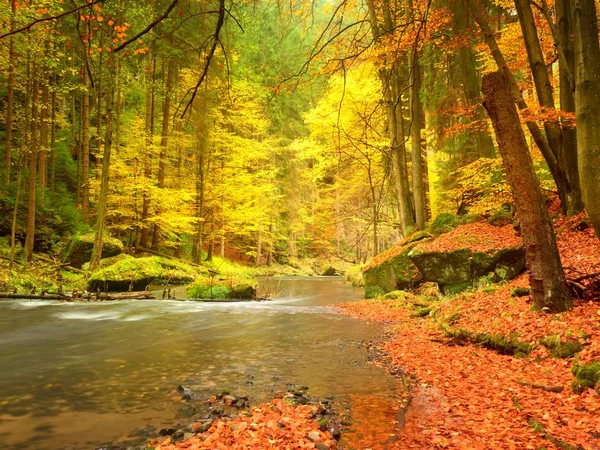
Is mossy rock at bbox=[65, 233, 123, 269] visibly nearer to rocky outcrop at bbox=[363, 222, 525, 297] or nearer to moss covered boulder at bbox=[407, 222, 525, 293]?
rocky outcrop at bbox=[363, 222, 525, 297]

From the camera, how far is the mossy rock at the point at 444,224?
13.8 metres

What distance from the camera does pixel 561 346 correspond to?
17.2ft

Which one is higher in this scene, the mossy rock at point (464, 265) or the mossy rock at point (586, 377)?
the mossy rock at point (464, 265)

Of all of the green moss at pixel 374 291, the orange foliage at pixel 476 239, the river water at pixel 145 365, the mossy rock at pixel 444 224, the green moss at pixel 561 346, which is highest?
the mossy rock at pixel 444 224

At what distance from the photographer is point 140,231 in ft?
73.7

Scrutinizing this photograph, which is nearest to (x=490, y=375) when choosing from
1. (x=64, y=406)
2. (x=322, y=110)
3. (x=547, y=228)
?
(x=547, y=228)

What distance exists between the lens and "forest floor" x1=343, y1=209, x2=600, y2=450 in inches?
143

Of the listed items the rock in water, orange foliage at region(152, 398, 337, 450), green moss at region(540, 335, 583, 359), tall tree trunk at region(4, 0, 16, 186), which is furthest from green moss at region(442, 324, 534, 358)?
tall tree trunk at region(4, 0, 16, 186)

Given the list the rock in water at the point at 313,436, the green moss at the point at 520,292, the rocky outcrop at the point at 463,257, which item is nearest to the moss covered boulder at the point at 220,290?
the rocky outcrop at the point at 463,257

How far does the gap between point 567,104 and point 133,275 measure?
14894 mm

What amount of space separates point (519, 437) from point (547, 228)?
3.64 meters

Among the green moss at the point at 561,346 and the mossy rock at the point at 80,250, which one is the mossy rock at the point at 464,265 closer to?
the green moss at the point at 561,346

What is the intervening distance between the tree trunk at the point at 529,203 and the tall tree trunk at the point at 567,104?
1485mm

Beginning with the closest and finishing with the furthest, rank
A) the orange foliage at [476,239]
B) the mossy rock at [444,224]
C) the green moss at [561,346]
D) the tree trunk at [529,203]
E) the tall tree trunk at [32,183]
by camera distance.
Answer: the green moss at [561,346] < the tree trunk at [529,203] < the orange foliage at [476,239] < the mossy rock at [444,224] < the tall tree trunk at [32,183]
